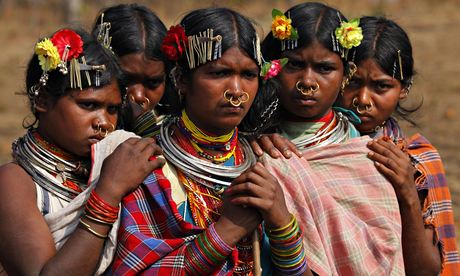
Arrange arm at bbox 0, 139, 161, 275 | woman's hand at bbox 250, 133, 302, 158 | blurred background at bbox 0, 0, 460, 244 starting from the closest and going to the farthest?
arm at bbox 0, 139, 161, 275, woman's hand at bbox 250, 133, 302, 158, blurred background at bbox 0, 0, 460, 244

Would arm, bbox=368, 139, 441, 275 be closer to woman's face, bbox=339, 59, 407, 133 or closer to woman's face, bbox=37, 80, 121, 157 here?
woman's face, bbox=339, 59, 407, 133

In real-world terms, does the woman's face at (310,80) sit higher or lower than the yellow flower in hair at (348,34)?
lower

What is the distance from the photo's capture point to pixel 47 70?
3928 millimetres

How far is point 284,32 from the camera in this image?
4.37 metres

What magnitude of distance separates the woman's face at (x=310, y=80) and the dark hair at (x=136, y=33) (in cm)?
80

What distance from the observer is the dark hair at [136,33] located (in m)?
5.00

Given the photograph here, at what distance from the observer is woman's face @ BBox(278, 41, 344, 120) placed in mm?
4328

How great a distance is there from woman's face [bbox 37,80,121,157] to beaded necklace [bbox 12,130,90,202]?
4 centimetres

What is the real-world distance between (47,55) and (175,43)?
591 mm

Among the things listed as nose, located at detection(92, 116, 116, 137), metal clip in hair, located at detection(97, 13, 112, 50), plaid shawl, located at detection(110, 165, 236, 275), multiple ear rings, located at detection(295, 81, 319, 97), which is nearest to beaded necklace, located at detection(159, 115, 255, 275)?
plaid shawl, located at detection(110, 165, 236, 275)

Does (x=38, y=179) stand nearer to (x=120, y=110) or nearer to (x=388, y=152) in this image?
(x=120, y=110)

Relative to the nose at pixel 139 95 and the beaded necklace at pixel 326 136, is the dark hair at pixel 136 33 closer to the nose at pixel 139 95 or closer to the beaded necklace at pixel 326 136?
the nose at pixel 139 95

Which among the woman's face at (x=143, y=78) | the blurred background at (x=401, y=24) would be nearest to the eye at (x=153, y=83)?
the woman's face at (x=143, y=78)

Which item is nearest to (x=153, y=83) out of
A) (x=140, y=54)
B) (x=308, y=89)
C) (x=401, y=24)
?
(x=140, y=54)
